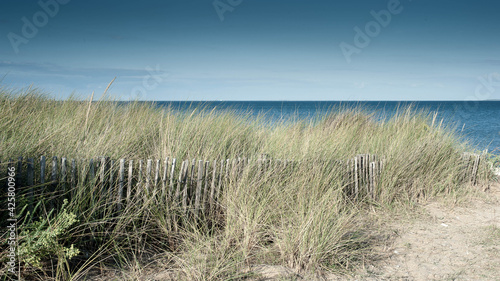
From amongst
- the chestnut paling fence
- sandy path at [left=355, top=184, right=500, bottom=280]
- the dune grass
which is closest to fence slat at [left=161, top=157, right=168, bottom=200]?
the chestnut paling fence

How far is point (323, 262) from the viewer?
321 centimetres

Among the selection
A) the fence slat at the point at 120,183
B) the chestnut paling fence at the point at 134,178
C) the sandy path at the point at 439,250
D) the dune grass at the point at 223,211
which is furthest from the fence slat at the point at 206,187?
the sandy path at the point at 439,250

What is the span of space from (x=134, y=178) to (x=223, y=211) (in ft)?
3.42

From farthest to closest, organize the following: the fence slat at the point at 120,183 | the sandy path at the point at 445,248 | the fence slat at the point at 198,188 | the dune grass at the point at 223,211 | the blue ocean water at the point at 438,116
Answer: the blue ocean water at the point at 438,116 < the fence slat at the point at 198,188 < the fence slat at the point at 120,183 < the sandy path at the point at 445,248 < the dune grass at the point at 223,211

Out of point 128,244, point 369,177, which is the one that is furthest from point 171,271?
point 369,177

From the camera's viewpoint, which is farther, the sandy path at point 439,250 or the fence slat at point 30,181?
the sandy path at point 439,250

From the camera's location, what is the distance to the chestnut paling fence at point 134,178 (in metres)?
3.15

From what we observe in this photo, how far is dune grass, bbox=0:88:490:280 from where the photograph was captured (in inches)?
118

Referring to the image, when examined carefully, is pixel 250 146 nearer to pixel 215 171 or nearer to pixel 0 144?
pixel 215 171

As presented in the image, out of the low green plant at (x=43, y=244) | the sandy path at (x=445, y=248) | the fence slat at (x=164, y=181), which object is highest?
the fence slat at (x=164, y=181)

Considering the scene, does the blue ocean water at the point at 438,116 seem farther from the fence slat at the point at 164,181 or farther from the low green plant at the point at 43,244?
the low green plant at the point at 43,244

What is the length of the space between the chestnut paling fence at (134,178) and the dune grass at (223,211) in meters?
0.10

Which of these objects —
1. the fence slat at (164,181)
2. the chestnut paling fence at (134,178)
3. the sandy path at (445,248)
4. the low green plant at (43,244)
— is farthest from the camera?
the fence slat at (164,181)

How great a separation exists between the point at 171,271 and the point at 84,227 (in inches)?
36.4
